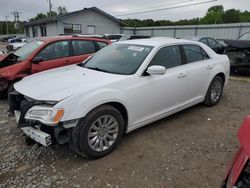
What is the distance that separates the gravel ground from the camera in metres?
2.64

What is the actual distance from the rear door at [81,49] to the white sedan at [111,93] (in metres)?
1.81

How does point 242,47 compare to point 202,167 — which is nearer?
point 202,167

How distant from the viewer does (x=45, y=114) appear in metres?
2.66

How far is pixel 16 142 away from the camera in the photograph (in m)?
3.52

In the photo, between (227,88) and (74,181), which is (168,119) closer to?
(74,181)

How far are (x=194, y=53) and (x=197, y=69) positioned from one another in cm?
38

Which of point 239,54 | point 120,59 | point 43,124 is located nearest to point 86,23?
point 239,54

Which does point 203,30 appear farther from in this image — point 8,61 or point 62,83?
point 62,83

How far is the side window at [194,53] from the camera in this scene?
4285 millimetres

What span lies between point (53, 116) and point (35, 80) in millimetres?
1145

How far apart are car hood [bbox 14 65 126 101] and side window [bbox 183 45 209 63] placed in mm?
1666

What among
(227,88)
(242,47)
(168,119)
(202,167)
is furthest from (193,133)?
(242,47)

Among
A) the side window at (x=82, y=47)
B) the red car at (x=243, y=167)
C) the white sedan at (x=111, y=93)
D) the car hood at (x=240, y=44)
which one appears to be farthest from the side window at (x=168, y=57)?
the car hood at (x=240, y=44)

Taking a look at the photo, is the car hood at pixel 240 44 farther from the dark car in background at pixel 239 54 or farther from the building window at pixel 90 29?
the building window at pixel 90 29
